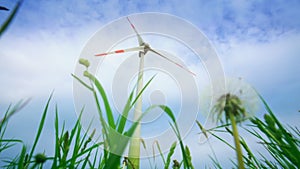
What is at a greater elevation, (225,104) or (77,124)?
(77,124)

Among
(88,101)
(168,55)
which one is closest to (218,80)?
(88,101)

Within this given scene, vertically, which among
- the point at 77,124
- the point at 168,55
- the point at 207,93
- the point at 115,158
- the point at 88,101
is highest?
the point at 168,55

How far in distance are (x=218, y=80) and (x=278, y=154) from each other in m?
0.83

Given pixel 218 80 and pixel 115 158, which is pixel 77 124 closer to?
pixel 115 158

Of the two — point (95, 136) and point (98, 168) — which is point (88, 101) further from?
point (98, 168)

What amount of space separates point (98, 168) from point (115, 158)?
0.90 m

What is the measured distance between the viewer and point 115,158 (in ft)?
2.05

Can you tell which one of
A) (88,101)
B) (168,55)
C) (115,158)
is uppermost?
(168,55)

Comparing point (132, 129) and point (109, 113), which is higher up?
point (109, 113)

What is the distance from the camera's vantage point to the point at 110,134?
0.79 m

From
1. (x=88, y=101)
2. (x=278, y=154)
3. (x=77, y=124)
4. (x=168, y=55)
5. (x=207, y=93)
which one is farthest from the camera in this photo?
(x=168, y=55)

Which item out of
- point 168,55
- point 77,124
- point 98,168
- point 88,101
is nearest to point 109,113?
point 77,124

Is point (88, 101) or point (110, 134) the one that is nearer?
point (110, 134)

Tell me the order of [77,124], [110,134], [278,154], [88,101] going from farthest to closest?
[88,101] → [77,124] → [278,154] → [110,134]
